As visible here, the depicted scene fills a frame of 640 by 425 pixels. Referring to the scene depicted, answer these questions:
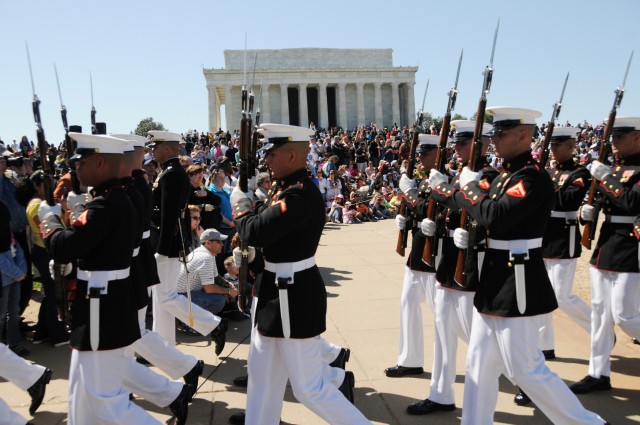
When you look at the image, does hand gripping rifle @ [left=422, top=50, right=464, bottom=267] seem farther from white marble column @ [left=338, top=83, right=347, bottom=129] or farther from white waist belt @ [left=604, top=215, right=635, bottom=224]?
white marble column @ [left=338, top=83, right=347, bottom=129]

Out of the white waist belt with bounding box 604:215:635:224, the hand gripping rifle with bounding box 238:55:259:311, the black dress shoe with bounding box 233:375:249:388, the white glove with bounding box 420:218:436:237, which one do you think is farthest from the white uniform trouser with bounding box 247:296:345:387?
the white waist belt with bounding box 604:215:635:224

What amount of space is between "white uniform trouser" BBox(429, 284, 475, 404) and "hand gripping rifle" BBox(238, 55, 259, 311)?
1639 mm

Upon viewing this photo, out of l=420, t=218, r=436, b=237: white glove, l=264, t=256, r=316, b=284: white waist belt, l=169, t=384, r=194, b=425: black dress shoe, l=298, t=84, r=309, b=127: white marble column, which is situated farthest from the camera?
l=298, t=84, r=309, b=127: white marble column

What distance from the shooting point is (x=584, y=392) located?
15.3ft

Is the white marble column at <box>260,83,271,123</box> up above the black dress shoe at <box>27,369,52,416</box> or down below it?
above

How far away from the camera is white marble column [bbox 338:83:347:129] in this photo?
6122 cm

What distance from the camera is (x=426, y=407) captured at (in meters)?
4.38

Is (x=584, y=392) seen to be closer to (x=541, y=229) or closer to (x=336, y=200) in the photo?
(x=541, y=229)

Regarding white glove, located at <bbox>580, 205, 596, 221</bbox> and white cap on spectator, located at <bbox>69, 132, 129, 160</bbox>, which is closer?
white cap on spectator, located at <bbox>69, 132, 129, 160</bbox>

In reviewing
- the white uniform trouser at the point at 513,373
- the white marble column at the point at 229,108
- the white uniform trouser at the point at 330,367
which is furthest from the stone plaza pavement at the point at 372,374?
the white marble column at the point at 229,108

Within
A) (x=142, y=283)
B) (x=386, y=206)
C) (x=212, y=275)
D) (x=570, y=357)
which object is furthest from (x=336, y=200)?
(x=142, y=283)

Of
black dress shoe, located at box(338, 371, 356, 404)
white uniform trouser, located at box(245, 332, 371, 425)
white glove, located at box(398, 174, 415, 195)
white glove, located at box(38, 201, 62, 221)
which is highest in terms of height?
white glove, located at box(38, 201, 62, 221)

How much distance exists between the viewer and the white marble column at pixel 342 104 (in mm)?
61219

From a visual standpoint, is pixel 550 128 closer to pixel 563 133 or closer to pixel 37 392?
pixel 563 133
